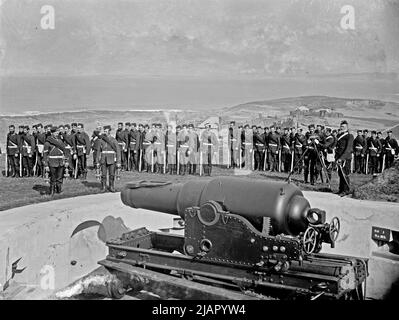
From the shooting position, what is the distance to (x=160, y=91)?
22.2 feet

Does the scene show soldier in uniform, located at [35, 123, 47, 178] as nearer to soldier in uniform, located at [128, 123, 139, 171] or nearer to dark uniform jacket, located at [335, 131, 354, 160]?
soldier in uniform, located at [128, 123, 139, 171]

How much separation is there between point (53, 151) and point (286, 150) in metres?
3.39

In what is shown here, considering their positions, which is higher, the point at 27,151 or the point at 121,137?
the point at 121,137

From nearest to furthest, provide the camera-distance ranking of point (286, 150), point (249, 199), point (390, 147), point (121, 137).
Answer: point (249, 199) → point (121, 137) → point (390, 147) → point (286, 150)

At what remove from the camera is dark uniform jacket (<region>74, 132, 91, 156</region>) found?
6.74 meters

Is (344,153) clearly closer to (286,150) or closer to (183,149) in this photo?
(286,150)

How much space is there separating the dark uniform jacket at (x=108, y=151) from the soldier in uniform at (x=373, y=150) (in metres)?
3.48

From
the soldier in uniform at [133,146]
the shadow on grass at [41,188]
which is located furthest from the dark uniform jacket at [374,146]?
the shadow on grass at [41,188]

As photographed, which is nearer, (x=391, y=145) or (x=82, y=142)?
(x=82, y=142)

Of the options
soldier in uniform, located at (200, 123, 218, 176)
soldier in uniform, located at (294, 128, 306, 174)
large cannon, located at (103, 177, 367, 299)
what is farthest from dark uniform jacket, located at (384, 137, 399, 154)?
large cannon, located at (103, 177, 367, 299)

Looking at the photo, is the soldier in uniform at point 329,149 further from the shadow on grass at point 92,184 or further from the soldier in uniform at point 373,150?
the shadow on grass at point 92,184

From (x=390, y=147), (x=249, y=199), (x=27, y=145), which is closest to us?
(x=249, y=199)

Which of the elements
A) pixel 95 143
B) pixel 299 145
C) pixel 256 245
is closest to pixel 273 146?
pixel 299 145

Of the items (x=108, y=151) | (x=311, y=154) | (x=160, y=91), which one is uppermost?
(x=160, y=91)
